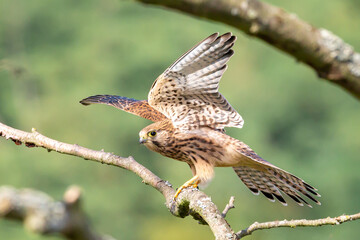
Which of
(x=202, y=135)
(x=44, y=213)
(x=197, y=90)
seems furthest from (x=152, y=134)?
(x=44, y=213)

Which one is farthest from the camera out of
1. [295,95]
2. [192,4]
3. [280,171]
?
[295,95]

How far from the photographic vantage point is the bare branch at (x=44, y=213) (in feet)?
5.27

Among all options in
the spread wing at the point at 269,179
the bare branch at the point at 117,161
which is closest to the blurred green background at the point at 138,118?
the spread wing at the point at 269,179

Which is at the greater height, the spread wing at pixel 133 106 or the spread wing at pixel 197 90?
the spread wing at pixel 197 90

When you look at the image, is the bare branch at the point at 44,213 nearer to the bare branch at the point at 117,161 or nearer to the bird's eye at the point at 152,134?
the bare branch at the point at 117,161

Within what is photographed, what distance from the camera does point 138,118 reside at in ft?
118

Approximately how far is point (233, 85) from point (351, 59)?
3971cm

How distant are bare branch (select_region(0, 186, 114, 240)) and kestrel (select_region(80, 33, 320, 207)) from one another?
2540 mm

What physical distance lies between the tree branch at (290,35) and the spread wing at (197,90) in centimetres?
153

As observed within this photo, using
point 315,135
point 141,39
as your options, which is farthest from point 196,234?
point 141,39

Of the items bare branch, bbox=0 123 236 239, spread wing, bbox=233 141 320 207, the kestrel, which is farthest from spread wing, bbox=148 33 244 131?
bare branch, bbox=0 123 236 239

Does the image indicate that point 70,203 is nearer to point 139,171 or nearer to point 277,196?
point 139,171

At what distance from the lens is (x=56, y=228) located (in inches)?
65.2

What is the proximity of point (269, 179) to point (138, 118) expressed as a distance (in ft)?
103
